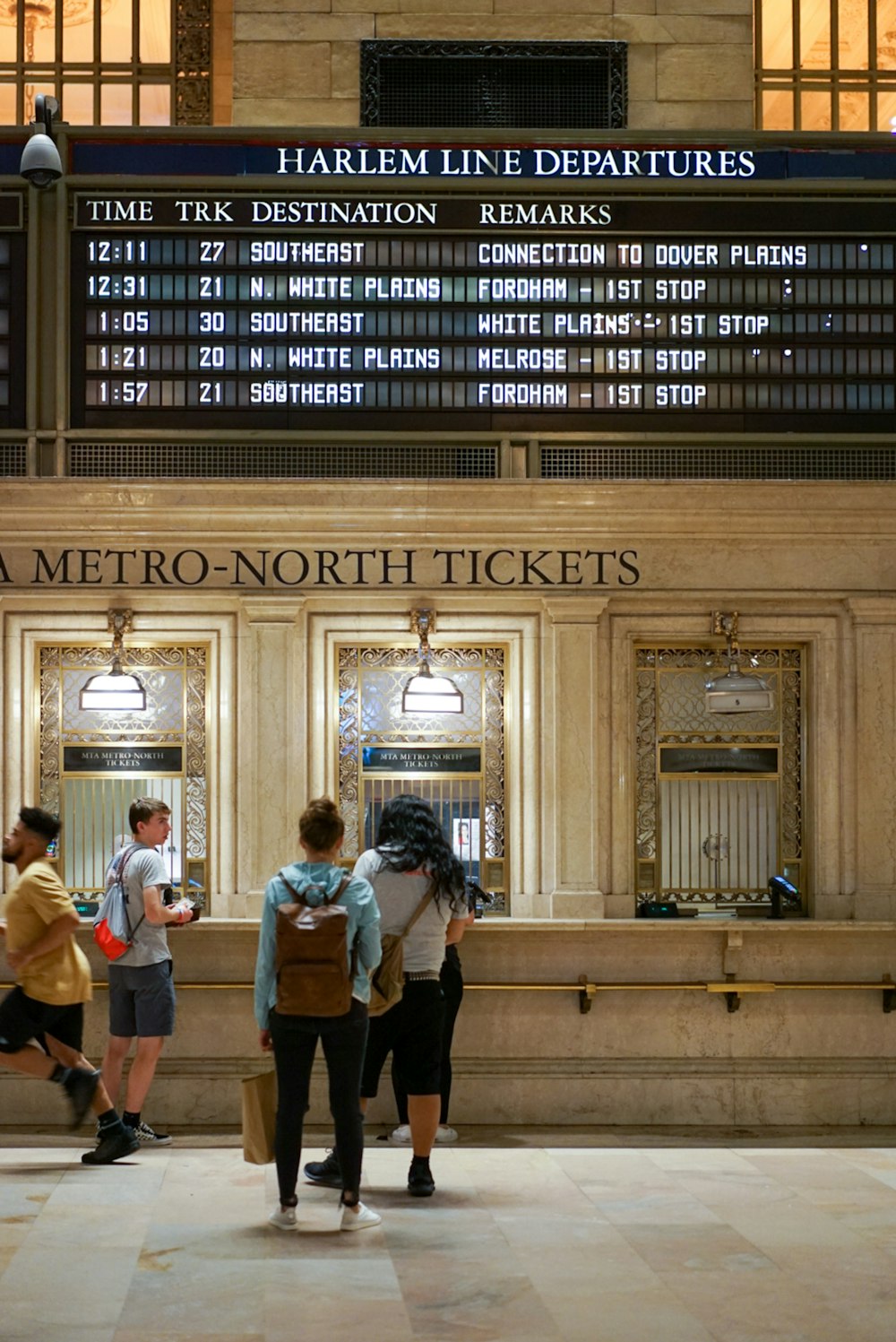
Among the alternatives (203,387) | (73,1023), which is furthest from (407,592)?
(73,1023)

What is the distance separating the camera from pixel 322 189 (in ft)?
33.6

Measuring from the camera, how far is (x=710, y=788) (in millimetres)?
10406

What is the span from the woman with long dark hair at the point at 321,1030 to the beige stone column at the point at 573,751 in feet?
11.0

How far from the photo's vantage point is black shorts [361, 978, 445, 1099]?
737 centimetres

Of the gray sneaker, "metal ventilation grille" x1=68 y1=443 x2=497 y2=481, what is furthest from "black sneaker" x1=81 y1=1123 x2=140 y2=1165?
"metal ventilation grille" x1=68 y1=443 x2=497 y2=481

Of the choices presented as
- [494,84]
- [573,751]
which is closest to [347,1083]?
[573,751]

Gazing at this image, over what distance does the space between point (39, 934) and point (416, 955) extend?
174 centimetres

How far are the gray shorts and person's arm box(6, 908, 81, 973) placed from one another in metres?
1.26

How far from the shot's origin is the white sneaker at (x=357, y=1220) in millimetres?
6683

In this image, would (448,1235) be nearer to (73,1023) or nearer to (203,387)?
(73,1023)

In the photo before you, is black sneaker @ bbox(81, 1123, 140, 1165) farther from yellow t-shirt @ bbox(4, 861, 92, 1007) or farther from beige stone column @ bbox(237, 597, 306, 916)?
beige stone column @ bbox(237, 597, 306, 916)

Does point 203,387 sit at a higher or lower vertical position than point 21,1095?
higher

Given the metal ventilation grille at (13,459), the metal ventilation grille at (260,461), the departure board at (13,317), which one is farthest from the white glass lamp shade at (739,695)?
the departure board at (13,317)

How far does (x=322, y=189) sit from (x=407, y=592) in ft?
8.46
